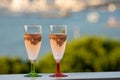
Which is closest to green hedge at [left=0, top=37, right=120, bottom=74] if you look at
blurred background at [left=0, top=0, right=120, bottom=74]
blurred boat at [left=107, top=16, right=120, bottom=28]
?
blurred background at [left=0, top=0, right=120, bottom=74]

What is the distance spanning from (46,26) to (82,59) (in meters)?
1.05

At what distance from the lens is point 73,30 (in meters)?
7.35

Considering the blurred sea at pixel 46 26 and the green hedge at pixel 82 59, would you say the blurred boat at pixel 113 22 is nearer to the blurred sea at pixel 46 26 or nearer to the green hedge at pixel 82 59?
the blurred sea at pixel 46 26

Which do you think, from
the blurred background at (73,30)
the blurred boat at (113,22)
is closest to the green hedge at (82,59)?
the blurred background at (73,30)

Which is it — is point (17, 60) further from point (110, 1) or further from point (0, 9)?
point (110, 1)

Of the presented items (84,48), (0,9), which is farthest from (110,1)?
(0,9)

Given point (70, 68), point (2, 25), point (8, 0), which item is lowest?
point (70, 68)

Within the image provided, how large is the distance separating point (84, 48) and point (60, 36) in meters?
5.88

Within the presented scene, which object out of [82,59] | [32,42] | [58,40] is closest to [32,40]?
[32,42]

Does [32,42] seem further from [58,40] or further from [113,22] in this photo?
[113,22]

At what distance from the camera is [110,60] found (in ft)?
26.1

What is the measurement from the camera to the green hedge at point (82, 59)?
7.13 metres

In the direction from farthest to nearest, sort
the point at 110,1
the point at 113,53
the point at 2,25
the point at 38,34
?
1. the point at 113,53
2. the point at 2,25
3. the point at 110,1
4. the point at 38,34

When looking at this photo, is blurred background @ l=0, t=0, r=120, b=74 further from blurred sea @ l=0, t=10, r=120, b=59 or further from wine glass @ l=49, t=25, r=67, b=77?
wine glass @ l=49, t=25, r=67, b=77
